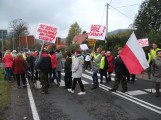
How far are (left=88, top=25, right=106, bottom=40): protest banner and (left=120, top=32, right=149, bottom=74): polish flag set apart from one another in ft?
21.0

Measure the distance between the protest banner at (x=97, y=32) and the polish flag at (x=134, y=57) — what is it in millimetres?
6398

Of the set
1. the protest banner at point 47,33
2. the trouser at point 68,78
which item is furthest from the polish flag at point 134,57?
the protest banner at point 47,33

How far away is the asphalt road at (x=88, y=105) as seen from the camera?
8.51 metres

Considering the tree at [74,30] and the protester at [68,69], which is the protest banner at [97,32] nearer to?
the protester at [68,69]

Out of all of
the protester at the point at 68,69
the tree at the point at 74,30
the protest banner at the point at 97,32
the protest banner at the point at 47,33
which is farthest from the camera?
the tree at the point at 74,30

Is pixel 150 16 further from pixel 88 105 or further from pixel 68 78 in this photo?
pixel 88 105

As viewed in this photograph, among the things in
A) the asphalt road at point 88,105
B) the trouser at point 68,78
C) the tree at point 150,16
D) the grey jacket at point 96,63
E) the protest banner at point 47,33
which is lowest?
the asphalt road at point 88,105

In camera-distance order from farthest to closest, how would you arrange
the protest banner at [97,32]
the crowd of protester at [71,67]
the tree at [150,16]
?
1. the tree at [150,16]
2. the protest banner at [97,32]
3. the crowd of protester at [71,67]

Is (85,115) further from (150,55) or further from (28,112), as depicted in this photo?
(150,55)

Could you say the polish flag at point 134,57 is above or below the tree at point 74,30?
below

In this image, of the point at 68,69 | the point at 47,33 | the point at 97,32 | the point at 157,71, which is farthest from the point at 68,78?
the point at 97,32

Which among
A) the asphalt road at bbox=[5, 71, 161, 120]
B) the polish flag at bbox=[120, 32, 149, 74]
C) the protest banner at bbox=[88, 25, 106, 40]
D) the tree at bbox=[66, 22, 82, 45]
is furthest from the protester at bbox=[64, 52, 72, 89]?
the tree at bbox=[66, 22, 82, 45]

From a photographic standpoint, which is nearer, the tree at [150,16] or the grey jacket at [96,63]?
the grey jacket at [96,63]

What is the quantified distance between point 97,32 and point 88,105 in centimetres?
905
